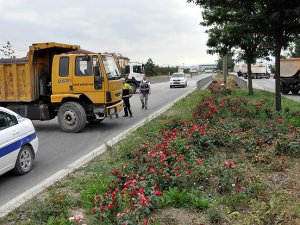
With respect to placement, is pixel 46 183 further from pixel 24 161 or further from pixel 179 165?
pixel 179 165

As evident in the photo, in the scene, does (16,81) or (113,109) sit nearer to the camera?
(16,81)

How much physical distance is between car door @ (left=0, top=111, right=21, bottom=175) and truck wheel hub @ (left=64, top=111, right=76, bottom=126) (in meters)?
4.84

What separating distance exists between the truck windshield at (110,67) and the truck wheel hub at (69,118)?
5.39 ft

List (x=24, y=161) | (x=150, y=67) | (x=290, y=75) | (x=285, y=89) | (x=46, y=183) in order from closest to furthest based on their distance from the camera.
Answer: (x=46, y=183)
(x=24, y=161)
(x=290, y=75)
(x=285, y=89)
(x=150, y=67)

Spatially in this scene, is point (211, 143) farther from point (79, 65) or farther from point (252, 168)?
point (79, 65)

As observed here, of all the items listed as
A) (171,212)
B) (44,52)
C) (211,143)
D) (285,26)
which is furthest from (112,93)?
(171,212)

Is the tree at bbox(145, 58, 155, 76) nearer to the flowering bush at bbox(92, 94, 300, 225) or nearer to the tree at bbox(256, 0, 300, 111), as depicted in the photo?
the tree at bbox(256, 0, 300, 111)

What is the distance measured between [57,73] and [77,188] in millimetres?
6693

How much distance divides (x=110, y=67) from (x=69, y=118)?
2.10 meters

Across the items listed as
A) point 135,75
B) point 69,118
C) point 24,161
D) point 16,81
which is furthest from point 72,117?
point 135,75

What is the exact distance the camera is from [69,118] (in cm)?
1255

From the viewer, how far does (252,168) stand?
6.89m

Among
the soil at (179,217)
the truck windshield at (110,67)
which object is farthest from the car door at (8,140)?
the truck windshield at (110,67)

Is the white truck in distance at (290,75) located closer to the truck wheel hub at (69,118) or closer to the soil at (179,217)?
the truck wheel hub at (69,118)
